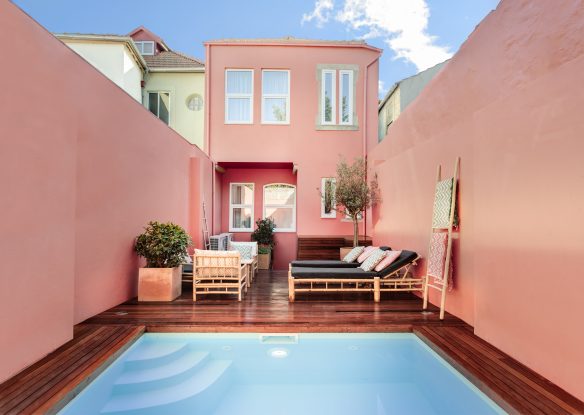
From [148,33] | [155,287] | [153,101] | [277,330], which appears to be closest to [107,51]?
[153,101]

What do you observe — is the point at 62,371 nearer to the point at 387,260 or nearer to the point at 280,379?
the point at 280,379

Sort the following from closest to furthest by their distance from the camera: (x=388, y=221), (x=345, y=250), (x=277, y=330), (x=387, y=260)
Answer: (x=277, y=330) → (x=387, y=260) → (x=388, y=221) → (x=345, y=250)

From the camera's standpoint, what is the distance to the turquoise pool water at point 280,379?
11.3 ft

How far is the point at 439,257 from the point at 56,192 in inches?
195

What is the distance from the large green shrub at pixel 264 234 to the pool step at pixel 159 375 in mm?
6845

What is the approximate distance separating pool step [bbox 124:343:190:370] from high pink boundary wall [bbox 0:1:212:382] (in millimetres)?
784

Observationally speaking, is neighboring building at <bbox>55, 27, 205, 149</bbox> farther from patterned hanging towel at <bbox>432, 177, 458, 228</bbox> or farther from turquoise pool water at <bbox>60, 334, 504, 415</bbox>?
turquoise pool water at <bbox>60, 334, 504, 415</bbox>

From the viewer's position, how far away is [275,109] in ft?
36.9

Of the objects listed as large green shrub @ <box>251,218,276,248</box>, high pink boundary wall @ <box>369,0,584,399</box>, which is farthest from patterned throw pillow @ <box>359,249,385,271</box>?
large green shrub @ <box>251,218,276,248</box>

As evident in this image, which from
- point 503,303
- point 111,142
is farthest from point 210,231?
point 503,303

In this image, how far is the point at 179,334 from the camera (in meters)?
4.73

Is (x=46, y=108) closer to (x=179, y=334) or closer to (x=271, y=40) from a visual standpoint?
(x=179, y=334)

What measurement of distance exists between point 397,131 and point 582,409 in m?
6.40

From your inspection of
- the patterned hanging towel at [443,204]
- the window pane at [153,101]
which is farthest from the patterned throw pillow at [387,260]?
the window pane at [153,101]
